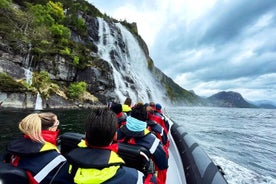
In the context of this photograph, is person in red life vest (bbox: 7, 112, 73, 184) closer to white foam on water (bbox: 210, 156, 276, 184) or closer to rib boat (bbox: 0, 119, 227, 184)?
rib boat (bbox: 0, 119, 227, 184)

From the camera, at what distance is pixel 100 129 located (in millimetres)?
1599

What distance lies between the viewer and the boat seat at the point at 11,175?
5.32ft

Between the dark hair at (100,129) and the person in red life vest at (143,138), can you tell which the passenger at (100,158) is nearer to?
the dark hair at (100,129)

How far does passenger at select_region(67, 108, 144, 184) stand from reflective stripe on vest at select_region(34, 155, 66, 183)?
A: 332 millimetres

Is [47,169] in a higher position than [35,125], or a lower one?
lower

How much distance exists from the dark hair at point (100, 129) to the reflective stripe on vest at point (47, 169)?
524 millimetres

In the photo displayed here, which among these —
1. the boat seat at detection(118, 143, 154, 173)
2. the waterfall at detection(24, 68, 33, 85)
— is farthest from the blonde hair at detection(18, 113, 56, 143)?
the waterfall at detection(24, 68, 33, 85)

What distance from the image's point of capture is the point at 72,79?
33.3 m

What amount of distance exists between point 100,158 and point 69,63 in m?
33.3

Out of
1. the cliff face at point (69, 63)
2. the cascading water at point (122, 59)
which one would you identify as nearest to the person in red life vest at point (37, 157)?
the cliff face at point (69, 63)

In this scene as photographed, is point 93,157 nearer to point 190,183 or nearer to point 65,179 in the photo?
point 65,179

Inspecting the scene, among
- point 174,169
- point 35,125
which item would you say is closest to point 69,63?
point 174,169

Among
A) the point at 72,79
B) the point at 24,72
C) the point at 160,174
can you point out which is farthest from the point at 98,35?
the point at 160,174

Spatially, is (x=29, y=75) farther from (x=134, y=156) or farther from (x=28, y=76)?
(x=134, y=156)
